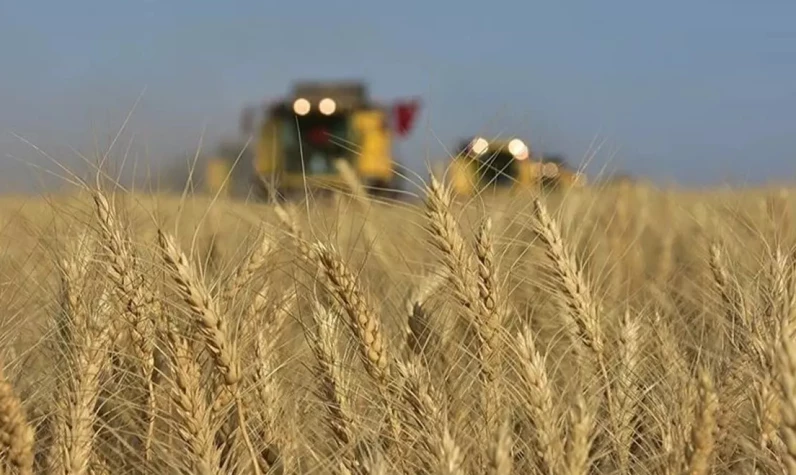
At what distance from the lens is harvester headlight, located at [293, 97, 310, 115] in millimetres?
14250

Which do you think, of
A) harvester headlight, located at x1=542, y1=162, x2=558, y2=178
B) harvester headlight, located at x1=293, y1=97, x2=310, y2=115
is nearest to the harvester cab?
harvester headlight, located at x1=293, y1=97, x2=310, y2=115

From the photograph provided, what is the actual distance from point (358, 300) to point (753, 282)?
2.45 feet

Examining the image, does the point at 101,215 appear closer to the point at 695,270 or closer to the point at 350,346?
the point at 350,346

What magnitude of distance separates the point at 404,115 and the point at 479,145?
14.3 meters

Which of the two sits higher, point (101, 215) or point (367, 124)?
point (101, 215)

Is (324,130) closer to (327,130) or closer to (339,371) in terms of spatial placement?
(327,130)

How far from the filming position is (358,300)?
1422 mm

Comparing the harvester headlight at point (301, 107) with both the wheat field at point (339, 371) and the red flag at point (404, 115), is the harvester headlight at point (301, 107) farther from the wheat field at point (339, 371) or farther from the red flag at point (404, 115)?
the wheat field at point (339, 371)

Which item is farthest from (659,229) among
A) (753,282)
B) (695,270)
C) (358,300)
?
(358,300)

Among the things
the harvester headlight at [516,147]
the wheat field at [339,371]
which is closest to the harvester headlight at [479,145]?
the wheat field at [339,371]

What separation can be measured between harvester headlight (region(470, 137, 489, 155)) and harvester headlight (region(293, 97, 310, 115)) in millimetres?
12700

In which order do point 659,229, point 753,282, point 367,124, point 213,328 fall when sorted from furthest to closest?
point 367,124
point 659,229
point 753,282
point 213,328

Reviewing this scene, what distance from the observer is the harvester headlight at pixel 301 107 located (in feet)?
46.8

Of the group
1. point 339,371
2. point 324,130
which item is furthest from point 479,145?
point 324,130
